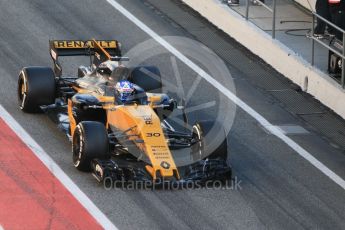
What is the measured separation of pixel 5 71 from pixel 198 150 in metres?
5.98

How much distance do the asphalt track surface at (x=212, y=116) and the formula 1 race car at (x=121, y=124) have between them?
314 mm

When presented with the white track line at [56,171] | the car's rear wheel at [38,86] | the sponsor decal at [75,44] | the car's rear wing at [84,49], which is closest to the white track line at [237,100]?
the car's rear wing at [84,49]

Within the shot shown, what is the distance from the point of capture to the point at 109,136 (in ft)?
67.6

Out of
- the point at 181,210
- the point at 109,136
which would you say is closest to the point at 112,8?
the point at 109,136

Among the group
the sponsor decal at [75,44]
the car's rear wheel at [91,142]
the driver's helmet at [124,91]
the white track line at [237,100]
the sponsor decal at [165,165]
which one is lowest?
the white track line at [237,100]

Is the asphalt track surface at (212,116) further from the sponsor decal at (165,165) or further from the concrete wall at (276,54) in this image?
the sponsor decal at (165,165)

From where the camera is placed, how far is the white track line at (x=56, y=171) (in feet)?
61.6

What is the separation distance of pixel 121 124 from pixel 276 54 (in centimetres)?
668

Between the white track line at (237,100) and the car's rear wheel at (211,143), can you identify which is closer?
the car's rear wheel at (211,143)

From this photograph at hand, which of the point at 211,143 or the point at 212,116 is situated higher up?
the point at 211,143

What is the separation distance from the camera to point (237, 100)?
81.0 ft

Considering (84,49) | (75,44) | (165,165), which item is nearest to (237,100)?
(84,49)

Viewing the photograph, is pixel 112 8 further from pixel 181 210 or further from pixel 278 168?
pixel 181 210

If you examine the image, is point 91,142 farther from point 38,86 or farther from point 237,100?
point 237,100
